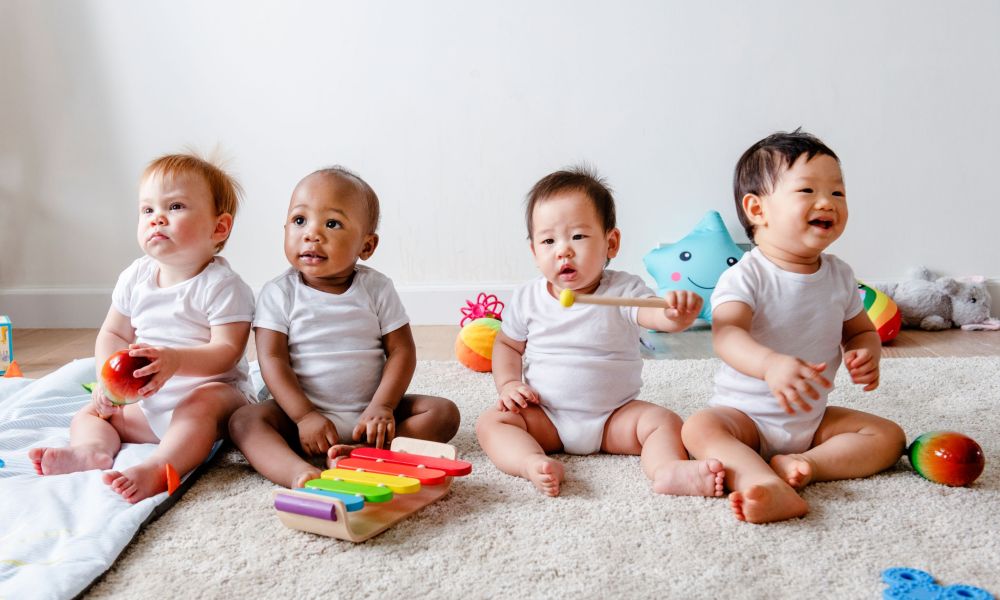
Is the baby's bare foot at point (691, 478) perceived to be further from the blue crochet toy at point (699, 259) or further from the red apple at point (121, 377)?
the blue crochet toy at point (699, 259)

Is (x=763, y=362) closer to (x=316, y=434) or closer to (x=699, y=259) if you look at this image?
(x=316, y=434)

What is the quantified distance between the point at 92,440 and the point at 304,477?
0.40m

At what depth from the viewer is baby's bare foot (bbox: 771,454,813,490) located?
1.17 meters

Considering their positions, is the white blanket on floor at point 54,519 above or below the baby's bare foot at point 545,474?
below

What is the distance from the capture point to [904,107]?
244cm

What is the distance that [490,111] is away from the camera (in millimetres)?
2529

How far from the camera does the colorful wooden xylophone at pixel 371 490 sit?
105 cm

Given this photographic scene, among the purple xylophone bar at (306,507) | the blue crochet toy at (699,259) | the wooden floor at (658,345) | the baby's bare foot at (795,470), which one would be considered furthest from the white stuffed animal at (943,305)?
the purple xylophone bar at (306,507)

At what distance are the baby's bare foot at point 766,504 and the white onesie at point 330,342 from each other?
621mm

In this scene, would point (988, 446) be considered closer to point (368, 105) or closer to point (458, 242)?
point (458, 242)

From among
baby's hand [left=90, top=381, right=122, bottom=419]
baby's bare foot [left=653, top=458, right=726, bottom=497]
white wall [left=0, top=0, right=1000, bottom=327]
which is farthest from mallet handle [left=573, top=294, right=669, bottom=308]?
white wall [left=0, top=0, right=1000, bottom=327]

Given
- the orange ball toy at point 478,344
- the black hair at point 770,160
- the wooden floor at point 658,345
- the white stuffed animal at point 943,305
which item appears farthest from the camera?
the white stuffed animal at point 943,305

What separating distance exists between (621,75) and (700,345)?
807 millimetres

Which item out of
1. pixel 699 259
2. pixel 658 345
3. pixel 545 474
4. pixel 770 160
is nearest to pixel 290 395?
pixel 545 474
